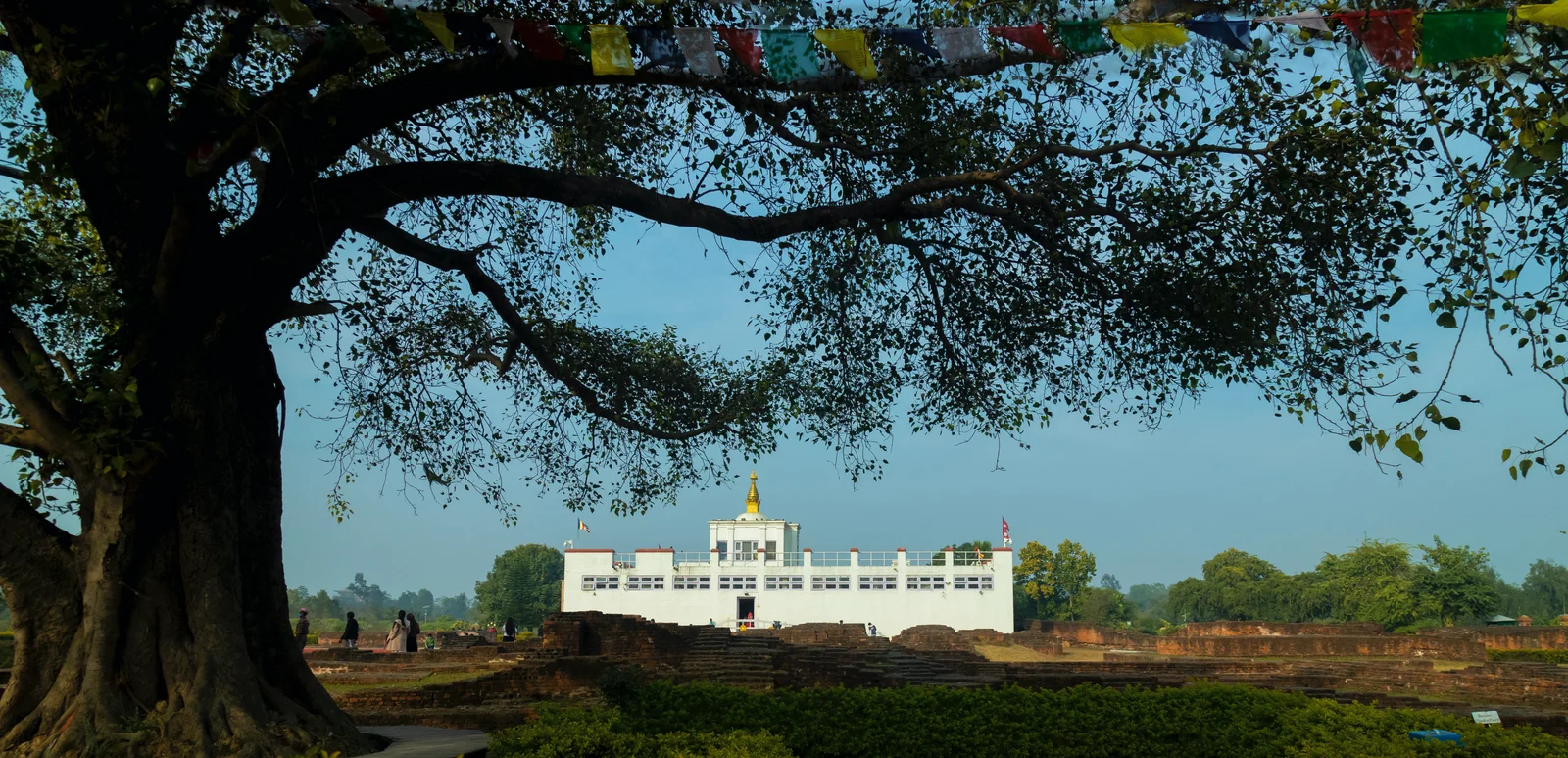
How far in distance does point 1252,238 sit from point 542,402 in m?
6.04

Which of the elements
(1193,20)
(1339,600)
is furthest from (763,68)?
(1339,600)

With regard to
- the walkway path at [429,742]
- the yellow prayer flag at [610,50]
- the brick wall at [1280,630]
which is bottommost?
the brick wall at [1280,630]

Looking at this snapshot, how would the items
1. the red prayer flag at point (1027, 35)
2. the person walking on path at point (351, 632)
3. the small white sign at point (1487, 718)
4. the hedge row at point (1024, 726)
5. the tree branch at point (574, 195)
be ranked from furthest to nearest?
the person walking on path at point (351, 632) → the small white sign at point (1487, 718) → the hedge row at point (1024, 726) → the tree branch at point (574, 195) → the red prayer flag at point (1027, 35)

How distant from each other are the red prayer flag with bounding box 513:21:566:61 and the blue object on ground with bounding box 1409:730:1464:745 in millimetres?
6365

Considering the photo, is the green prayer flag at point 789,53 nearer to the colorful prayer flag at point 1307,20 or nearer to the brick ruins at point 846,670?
the colorful prayer flag at point 1307,20

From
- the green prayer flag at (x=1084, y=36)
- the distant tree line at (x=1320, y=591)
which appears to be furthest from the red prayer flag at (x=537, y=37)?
the distant tree line at (x=1320, y=591)

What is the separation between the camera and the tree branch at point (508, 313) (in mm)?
7582

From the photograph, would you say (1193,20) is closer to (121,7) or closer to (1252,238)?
(1252,238)

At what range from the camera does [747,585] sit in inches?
1791

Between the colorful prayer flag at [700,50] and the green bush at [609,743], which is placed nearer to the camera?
the green bush at [609,743]

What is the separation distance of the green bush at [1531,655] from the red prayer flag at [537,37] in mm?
21613

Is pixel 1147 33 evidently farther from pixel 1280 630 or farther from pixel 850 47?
pixel 1280 630

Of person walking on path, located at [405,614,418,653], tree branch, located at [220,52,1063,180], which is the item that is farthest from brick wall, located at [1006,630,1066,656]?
tree branch, located at [220,52,1063,180]

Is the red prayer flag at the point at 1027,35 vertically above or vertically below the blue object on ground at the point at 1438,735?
above
